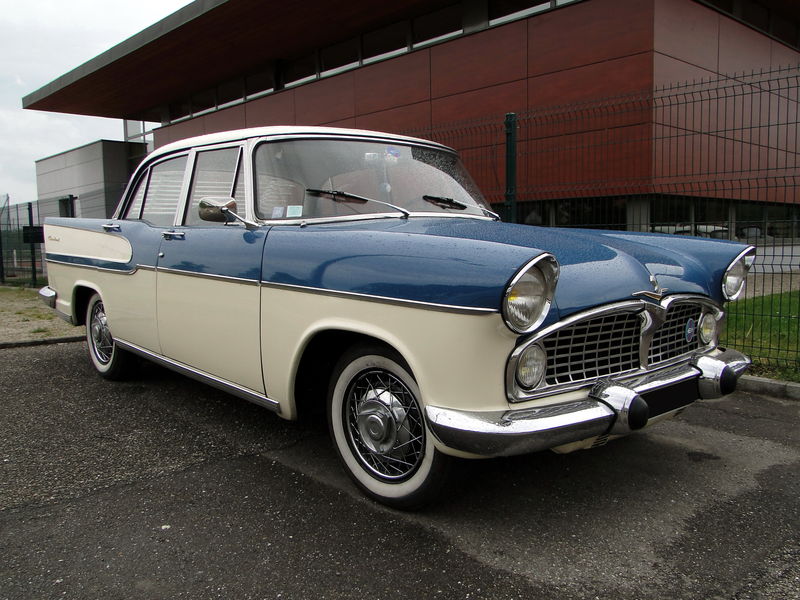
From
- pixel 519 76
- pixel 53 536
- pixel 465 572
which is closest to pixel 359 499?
pixel 465 572

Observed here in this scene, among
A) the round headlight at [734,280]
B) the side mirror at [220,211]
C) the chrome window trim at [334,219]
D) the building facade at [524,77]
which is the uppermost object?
the building facade at [524,77]

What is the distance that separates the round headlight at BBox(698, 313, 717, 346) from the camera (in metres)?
3.04

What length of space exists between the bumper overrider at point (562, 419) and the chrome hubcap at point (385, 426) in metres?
0.30

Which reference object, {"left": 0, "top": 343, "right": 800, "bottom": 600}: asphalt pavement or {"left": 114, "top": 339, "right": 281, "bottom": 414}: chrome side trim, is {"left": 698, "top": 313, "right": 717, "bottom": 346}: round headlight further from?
{"left": 114, "top": 339, "right": 281, "bottom": 414}: chrome side trim

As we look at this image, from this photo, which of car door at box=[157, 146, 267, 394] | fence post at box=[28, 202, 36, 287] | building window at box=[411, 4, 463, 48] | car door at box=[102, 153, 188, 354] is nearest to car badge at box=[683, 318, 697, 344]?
car door at box=[157, 146, 267, 394]

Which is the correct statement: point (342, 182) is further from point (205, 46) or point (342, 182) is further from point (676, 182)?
point (205, 46)

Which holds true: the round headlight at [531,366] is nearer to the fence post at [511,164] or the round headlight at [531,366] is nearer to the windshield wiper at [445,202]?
the windshield wiper at [445,202]

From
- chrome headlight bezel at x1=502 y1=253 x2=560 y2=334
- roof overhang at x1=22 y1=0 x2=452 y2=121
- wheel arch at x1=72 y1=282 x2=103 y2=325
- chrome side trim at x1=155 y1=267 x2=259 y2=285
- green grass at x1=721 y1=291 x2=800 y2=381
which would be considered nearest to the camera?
chrome headlight bezel at x1=502 y1=253 x2=560 y2=334

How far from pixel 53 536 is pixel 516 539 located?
180 cm

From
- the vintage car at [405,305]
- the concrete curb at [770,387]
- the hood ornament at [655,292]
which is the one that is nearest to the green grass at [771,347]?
the concrete curb at [770,387]

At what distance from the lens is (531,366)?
7.37 feet

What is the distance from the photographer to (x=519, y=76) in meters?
10.8

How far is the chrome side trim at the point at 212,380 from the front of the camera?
3.05 m

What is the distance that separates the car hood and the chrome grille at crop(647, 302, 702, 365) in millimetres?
102
